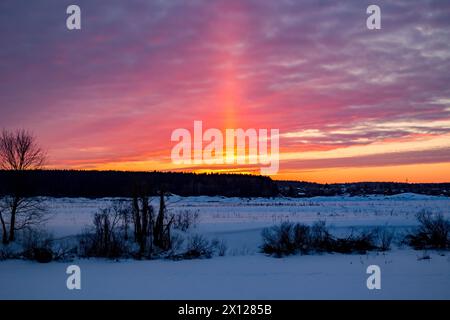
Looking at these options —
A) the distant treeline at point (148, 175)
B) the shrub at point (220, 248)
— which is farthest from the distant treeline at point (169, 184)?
the shrub at point (220, 248)

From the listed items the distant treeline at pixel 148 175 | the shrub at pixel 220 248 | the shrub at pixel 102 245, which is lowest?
the shrub at pixel 220 248

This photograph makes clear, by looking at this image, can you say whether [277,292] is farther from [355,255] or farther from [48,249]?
[48,249]

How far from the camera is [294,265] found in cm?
1501

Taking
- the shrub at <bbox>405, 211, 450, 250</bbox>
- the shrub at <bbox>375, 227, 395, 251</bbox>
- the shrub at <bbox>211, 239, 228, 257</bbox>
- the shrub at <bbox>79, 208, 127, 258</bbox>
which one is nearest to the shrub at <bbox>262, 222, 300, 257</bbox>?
the shrub at <bbox>211, 239, 228, 257</bbox>

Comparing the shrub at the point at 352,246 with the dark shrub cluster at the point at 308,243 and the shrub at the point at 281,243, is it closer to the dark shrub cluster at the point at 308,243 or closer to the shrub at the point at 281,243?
the dark shrub cluster at the point at 308,243

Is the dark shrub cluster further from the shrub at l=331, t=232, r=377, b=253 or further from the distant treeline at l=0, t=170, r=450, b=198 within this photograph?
the distant treeline at l=0, t=170, r=450, b=198

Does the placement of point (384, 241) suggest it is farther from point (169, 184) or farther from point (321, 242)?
point (169, 184)

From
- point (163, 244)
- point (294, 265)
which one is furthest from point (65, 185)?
point (294, 265)

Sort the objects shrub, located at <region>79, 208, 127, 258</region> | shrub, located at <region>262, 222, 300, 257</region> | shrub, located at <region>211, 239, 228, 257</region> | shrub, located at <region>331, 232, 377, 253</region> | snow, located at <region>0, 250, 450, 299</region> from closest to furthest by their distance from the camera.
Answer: snow, located at <region>0, 250, 450, 299</region> < shrub, located at <region>79, 208, 127, 258</region> < shrub, located at <region>211, 239, 228, 257</region> < shrub, located at <region>262, 222, 300, 257</region> < shrub, located at <region>331, 232, 377, 253</region>

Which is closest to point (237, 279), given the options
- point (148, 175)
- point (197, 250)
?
point (197, 250)

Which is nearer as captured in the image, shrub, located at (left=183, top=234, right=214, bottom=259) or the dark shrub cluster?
shrub, located at (left=183, top=234, right=214, bottom=259)

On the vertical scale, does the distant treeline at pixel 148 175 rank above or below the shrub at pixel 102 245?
above
